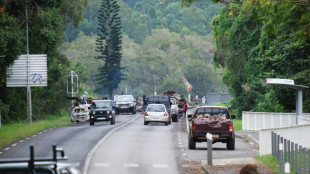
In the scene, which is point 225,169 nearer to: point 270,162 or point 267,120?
point 270,162

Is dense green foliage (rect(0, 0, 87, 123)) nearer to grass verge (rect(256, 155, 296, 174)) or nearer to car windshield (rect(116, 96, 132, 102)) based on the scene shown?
car windshield (rect(116, 96, 132, 102))

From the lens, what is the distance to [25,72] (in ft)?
184

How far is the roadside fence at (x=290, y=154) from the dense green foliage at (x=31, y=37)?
1817cm

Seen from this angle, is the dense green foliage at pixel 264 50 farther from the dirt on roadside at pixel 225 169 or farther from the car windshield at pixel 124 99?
the car windshield at pixel 124 99

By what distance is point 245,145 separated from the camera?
33.6 metres

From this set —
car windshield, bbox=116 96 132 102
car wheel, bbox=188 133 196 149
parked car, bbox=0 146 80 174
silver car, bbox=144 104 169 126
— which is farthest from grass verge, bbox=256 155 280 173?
car windshield, bbox=116 96 132 102

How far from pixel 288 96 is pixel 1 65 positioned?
18.1 m

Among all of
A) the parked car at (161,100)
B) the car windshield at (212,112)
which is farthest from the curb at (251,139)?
the parked car at (161,100)

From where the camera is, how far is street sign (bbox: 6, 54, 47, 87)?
5488cm

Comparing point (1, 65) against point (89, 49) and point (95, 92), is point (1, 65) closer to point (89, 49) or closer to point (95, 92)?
point (95, 92)

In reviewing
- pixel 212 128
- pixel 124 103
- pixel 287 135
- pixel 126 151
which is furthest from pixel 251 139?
pixel 124 103

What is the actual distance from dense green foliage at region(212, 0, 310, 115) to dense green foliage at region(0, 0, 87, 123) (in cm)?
1236

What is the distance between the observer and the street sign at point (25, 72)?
5488 centimetres

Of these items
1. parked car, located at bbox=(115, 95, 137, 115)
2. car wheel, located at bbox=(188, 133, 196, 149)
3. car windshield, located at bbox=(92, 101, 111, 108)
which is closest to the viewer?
car wheel, located at bbox=(188, 133, 196, 149)
